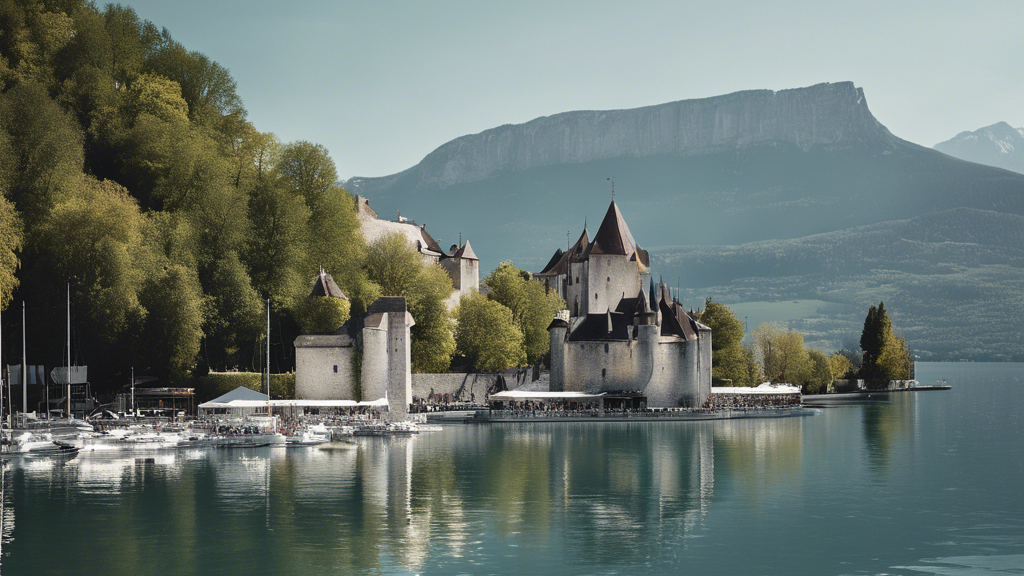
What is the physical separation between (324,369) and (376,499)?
2667 cm

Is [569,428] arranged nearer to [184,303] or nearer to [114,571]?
[184,303]

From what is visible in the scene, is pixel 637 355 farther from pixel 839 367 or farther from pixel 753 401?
pixel 839 367

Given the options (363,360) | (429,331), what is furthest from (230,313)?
(429,331)

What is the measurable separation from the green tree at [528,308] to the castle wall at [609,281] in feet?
11.3

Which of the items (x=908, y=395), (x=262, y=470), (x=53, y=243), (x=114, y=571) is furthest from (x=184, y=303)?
(x=908, y=395)

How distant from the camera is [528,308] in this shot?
8606 centimetres

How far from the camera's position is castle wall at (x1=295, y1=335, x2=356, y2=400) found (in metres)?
63.4

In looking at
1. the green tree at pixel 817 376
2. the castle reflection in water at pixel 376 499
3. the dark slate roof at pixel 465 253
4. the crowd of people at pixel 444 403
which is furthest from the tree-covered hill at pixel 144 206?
the green tree at pixel 817 376

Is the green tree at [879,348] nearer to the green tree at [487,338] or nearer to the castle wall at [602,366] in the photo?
the castle wall at [602,366]

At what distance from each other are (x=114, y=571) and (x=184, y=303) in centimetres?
3535

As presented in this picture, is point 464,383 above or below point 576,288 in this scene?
below

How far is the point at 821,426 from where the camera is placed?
71.5m

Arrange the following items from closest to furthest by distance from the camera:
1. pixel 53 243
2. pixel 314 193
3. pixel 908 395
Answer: pixel 53 243
pixel 314 193
pixel 908 395

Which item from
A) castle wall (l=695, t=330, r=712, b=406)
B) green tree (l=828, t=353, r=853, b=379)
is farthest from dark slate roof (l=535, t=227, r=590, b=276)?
green tree (l=828, t=353, r=853, b=379)
